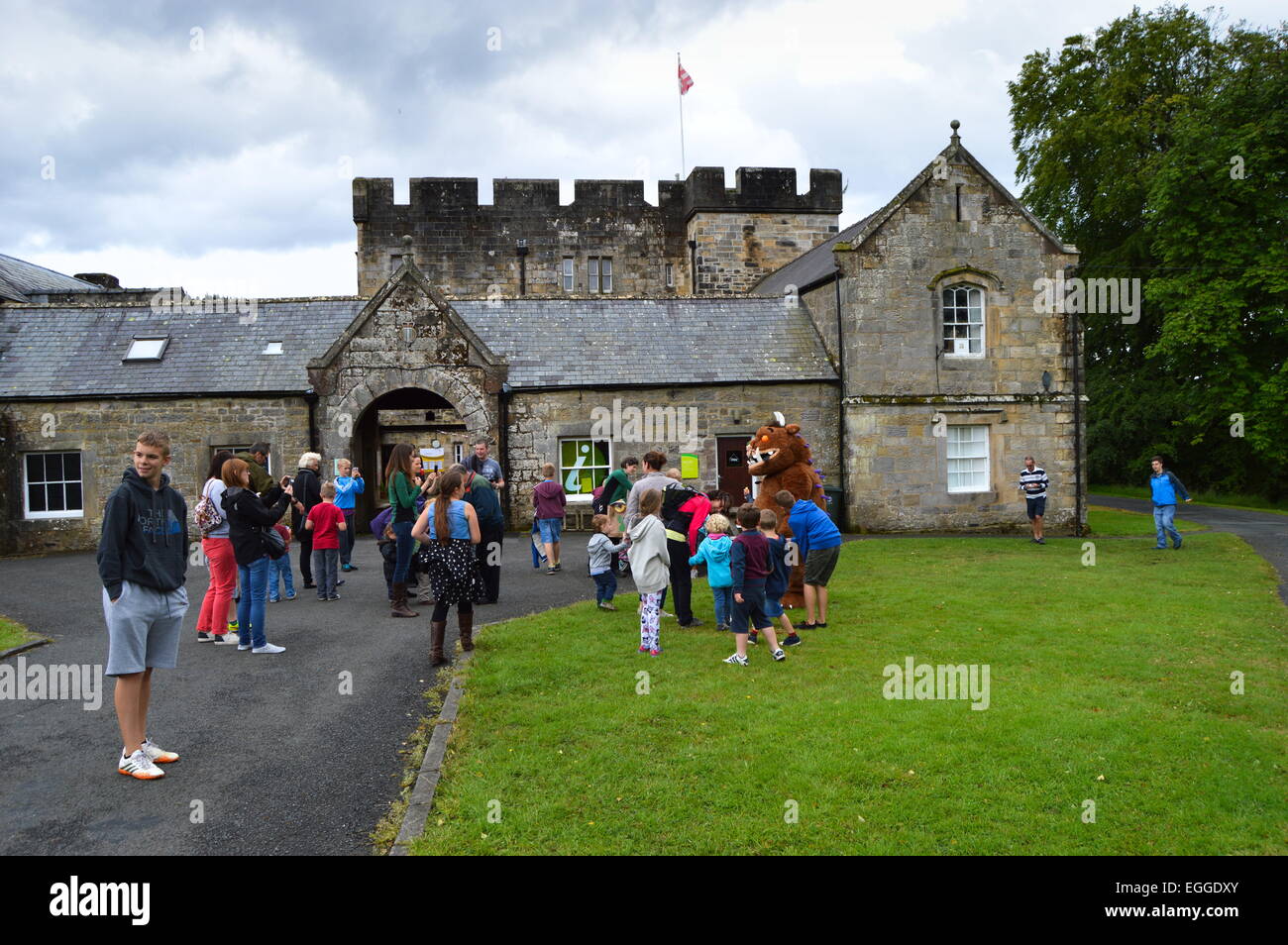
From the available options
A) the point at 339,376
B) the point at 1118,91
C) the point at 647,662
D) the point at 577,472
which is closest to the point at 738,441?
the point at 577,472

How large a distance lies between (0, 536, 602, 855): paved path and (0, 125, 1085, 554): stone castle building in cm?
882

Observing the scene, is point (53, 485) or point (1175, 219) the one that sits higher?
point (1175, 219)

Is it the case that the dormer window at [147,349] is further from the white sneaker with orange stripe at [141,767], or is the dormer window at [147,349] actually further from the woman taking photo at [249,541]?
the white sneaker with orange stripe at [141,767]

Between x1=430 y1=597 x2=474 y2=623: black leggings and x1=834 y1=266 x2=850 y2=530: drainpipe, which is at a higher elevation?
x1=834 y1=266 x2=850 y2=530: drainpipe

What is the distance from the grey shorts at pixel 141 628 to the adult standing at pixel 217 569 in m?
3.24

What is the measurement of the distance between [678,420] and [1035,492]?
781 centimetres

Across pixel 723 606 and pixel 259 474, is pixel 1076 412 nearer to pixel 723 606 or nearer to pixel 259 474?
pixel 723 606

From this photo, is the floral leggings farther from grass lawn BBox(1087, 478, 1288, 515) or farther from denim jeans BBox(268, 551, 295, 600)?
grass lawn BBox(1087, 478, 1288, 515)

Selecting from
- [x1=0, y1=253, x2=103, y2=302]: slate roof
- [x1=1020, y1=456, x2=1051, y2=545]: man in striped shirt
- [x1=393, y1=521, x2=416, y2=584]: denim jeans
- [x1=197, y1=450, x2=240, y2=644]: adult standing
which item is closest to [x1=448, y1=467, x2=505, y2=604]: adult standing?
[x1=393, y1=521, x2=416, y2=584]: denim jeans

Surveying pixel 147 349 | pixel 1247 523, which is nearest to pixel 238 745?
pixel 147 349

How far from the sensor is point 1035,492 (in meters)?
17.9

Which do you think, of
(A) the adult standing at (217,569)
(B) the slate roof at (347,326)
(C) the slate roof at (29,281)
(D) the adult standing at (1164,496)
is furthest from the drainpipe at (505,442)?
(C) the slate roof at (29,281)

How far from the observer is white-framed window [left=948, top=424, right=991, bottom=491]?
64.6 feet
